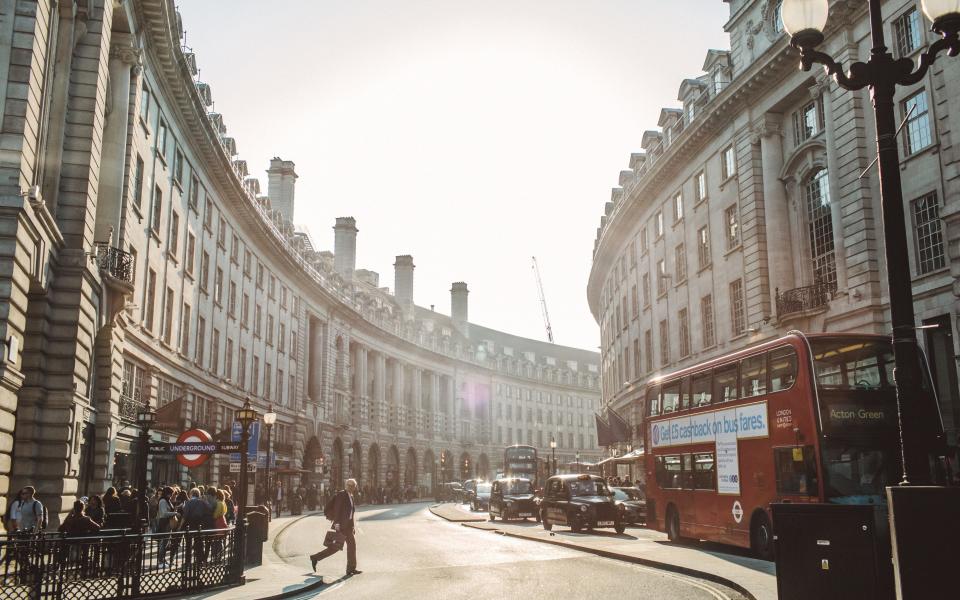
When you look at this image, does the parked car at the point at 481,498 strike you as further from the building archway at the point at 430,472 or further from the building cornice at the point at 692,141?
the building archway at the point at 430,472

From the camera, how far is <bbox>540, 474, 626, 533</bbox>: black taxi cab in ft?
94.1

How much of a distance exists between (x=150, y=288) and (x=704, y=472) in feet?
70.9

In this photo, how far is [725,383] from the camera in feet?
67.6

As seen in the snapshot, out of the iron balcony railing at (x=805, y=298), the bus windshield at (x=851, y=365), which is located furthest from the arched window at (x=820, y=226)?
the bus windshield at (x=851, y=365)

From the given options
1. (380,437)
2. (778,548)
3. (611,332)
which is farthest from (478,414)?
(778,548)

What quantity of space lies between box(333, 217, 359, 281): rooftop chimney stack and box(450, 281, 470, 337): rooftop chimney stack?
111ft

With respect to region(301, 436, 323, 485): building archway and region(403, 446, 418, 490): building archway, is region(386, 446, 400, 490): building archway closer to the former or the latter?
region(403, 446, 418, 490): building archway

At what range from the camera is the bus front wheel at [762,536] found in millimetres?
18641

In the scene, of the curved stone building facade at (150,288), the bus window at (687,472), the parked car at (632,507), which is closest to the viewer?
the curved stone building facade at (150,288)

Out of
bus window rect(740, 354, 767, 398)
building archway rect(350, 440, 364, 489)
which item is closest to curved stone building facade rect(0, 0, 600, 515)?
building archway rect(350, 440, 364, 489)

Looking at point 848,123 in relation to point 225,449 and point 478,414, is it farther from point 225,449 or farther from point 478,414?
point 478,414

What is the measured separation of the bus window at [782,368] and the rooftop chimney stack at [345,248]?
6171 cm

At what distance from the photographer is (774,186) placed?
3353 centimetres

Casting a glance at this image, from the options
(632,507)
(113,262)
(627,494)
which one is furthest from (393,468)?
(113,262)
